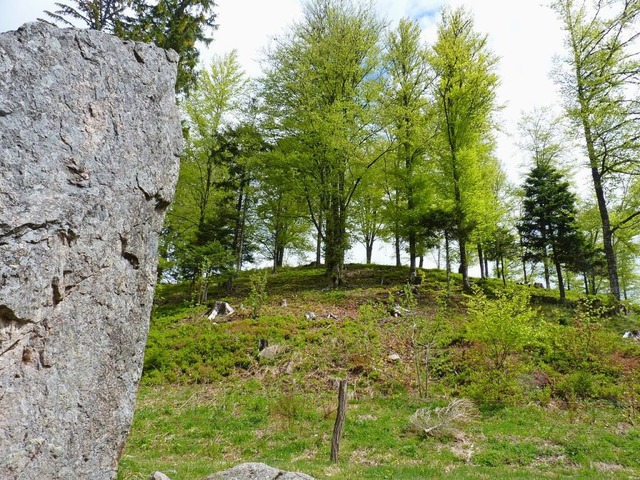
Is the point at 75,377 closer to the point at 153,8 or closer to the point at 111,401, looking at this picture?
the point at 111,401

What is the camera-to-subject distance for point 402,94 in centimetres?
2027

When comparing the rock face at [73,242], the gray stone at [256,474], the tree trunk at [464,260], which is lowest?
the gray stone at [256,474]

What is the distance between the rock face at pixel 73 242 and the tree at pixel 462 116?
16.1 metres

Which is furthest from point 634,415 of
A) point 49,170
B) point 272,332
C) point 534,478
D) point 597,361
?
point 49,170

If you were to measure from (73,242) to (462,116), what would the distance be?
766 inches

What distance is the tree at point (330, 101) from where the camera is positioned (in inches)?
715

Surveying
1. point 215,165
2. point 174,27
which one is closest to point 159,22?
point 174,27

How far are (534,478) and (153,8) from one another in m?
14.8

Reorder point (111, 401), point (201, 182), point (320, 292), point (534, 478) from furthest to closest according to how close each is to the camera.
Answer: point (201, 182)
point (320, 292)
point (534, 478)
point (111, 401)

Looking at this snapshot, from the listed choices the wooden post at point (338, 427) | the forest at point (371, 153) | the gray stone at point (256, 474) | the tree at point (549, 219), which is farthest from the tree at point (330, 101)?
the gray stone at point (256, 474)

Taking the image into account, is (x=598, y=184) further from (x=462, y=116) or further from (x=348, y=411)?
(x=348, y=411)

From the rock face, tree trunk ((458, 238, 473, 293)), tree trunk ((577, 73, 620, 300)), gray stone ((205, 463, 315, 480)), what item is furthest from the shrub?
tree trunk ((577, 73, 620, 300))

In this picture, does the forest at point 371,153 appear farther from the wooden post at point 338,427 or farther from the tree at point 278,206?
the wooden post at point 338,427

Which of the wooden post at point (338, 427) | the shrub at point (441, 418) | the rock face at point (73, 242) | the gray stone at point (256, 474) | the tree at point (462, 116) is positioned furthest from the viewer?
the tree at point (462, 116)
